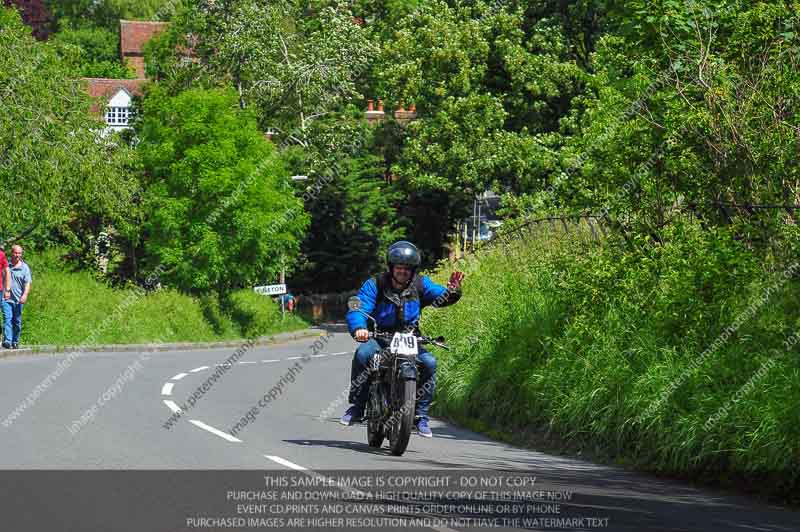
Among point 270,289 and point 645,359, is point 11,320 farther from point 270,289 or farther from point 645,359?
point 645,359

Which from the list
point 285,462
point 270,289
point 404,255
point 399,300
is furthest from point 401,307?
point 270,289

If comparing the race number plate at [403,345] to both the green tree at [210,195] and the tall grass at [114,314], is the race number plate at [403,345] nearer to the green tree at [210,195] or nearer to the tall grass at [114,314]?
the tall grass at [114,314]

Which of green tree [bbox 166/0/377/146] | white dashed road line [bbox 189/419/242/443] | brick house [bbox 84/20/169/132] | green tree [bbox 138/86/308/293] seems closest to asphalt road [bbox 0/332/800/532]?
white dashed road line [bbox 189/419/242/443]

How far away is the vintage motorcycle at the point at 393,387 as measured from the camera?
503 inches

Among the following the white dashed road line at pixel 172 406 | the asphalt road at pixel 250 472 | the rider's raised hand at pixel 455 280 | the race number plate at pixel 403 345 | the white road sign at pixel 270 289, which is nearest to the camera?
the asphalt road at pixel 250 472

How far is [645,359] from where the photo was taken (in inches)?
536

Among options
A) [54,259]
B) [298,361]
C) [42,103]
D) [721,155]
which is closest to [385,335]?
[721,155]

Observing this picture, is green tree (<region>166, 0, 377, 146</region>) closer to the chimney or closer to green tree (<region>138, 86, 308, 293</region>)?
the chimney

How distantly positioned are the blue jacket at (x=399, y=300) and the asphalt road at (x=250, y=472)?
4.11ft

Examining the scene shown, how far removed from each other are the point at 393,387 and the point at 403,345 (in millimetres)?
398

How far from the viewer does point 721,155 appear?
1407 centimetres

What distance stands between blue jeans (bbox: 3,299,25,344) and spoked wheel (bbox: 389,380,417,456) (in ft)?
55.1

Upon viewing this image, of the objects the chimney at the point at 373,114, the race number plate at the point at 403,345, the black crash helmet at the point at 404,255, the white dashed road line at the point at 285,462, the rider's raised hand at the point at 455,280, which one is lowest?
the white dashed road line at the point at 285,462

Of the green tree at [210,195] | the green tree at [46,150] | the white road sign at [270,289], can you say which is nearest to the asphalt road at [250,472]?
the green tree at [46,150]
